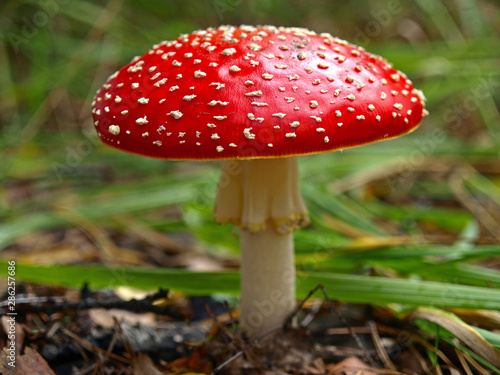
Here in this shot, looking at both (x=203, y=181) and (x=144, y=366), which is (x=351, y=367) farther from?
(x=203, y=181)

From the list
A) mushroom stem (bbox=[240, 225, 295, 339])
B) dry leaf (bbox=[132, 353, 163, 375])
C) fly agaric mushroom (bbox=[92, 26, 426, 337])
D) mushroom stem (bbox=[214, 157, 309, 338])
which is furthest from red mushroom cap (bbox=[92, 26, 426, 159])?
dry leaf (bbox=[132, 353, 163, 375])

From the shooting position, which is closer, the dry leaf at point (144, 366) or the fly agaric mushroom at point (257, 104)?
the fly agaric mushroom at point (257, 104)

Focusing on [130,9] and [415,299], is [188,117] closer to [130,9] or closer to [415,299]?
[415,299]

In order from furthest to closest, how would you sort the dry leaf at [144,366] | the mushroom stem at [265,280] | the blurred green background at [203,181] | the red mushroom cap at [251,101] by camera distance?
the blurred green background at [203,181] → the mushroom stem at [265,280] → the dry leaf at [144,366] → the red mushroom cap at [251,101]

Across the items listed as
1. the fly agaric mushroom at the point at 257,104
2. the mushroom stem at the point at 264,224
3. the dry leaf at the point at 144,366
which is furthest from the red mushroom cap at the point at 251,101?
the dry leaf at the point at 144,366

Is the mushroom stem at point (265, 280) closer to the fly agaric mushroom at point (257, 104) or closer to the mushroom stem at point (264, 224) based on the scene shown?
the mushroom stem at point (264, 224)

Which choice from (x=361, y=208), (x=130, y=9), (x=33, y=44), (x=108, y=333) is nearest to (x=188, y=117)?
(x=108, y=333)

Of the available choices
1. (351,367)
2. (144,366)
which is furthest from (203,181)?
(351,367)
